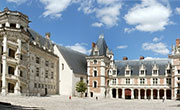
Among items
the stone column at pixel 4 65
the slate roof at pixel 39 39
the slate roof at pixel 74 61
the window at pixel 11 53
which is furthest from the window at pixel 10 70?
the slate roof at pixel 74 61

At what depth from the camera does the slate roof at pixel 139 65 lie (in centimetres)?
5259

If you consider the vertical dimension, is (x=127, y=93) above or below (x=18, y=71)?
below

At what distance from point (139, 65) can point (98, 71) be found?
33.7ft

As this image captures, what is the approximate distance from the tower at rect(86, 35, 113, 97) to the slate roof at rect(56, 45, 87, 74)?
2.03m

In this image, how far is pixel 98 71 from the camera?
52.0 metres

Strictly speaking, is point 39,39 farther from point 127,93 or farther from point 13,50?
point 127,93

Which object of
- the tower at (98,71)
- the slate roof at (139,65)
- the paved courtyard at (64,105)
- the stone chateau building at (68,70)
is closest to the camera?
the paved courtyard at (64,105)

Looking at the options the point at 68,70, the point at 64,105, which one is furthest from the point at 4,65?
the point at 68,70

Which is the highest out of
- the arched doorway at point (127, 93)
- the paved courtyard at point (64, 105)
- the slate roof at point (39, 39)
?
the slate roof at point (39, 39)

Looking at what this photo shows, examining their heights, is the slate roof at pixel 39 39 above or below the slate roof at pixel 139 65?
above

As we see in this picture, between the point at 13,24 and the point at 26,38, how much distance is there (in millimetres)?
2711

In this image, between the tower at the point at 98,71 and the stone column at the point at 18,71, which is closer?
the stone column at the point at 18,71

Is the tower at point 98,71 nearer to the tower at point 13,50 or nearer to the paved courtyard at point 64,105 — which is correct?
the tower at point 13,50

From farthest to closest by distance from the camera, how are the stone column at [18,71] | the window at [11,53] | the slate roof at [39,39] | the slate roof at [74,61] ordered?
1. the slate roof at [74,61]
2. the slate roof at [39,39]
3. the window at [11,53]
4. the stone column at [18,71]
